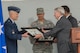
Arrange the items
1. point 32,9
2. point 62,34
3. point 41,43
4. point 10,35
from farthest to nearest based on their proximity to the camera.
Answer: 1. point 32,9
2. point 41,43
3. point 10,35
4. point 62,34

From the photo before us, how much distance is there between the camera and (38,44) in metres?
5.25

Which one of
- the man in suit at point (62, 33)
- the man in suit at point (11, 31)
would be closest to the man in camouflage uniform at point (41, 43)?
the man in suit at point (11, 31)

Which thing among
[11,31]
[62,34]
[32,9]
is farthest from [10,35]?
[32,9]

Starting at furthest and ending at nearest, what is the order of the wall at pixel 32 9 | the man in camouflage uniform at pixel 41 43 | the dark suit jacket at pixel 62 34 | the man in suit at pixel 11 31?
1. the wall at pixel 32 9
2. the man in camouflage uniform at pixel 41 43
3. the man in suit at pixel 11 31
4. the dark suit jacket at pixel 62 34

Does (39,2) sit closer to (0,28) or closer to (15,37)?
(15,37)

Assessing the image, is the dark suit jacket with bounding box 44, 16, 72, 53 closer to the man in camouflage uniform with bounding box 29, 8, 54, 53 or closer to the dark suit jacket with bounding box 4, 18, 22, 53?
the dark suit jacket with bounding box 4, 18, 22, 53

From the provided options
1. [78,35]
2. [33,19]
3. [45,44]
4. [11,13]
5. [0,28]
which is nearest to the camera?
[78,35]

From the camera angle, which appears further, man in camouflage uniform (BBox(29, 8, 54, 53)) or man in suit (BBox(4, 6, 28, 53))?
man in camouflage uniform (BBox(29, 8, 54, 53))

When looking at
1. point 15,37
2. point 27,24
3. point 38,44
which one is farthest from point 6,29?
point 27,24

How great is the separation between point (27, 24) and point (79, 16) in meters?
1.15

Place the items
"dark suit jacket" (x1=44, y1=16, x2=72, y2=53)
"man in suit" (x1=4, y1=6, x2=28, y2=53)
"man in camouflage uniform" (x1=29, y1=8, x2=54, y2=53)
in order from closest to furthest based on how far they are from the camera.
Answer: "dark suit jacket" (x1=44, y1=16, x2=72, y2=53) < "man in suit" (x1=4, y1=6, x2=28, y2=53) < "man in camouflage uniform" (x1=29, y1=8, x2=54, y2=53)

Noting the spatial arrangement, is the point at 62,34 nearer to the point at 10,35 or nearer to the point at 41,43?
the point at 10,35

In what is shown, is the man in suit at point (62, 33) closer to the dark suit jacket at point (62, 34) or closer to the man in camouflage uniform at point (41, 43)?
the dark suit jacket at point (62, 34)

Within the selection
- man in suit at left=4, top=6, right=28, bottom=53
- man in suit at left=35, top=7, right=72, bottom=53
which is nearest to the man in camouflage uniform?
man in suit at left=4, top=6, right=28, bottom=53
